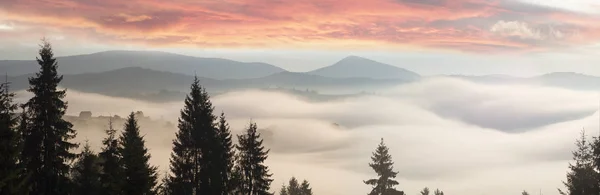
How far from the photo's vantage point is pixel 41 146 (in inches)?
1172

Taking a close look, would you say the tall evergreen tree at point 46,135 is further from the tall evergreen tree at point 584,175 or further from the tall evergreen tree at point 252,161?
the tall evergreen tree at point 584,175

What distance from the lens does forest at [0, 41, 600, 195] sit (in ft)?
79.8

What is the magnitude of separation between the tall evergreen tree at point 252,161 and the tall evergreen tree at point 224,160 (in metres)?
1.22

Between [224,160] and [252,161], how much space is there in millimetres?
3113

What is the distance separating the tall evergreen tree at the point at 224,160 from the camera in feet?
128

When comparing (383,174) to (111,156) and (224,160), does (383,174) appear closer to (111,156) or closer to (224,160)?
(224,160)

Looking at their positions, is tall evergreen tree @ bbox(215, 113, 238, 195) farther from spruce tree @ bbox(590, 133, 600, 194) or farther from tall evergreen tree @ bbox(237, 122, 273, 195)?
spruce tree @ bbox(590, 133, 600, 194)

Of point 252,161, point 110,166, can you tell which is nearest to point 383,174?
point 252,161

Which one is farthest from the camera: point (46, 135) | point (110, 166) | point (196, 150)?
point (196, 150)

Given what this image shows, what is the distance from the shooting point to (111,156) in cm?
2986

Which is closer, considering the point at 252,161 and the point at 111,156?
the point at 111,156

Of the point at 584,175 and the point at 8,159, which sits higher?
the point at 584,175

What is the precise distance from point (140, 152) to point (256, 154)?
17.5 meters

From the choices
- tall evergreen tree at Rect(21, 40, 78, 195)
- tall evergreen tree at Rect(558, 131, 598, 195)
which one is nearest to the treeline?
tall evergreen tree at Rect(21, 40, 78, 195)
